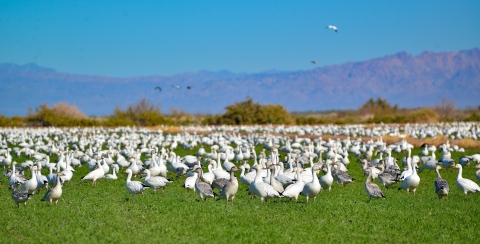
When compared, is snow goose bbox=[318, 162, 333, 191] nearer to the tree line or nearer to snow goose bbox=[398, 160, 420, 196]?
snow goose bbox=[398, 160, 420, 196]

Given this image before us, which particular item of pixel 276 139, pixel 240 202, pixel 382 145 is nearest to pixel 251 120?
pixel 276 139

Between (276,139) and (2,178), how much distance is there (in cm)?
2203

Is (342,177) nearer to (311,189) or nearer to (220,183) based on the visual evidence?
(311,189)

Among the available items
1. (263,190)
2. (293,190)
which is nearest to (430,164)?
(293,190)

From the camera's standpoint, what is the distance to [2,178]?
68.6ft

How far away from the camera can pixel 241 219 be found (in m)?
12.2

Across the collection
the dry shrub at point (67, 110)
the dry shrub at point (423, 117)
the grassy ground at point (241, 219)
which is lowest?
the grassy ground at point (241, 219)

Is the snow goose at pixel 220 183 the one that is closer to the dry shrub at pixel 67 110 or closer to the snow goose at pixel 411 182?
the snow goose at pixel 411 182

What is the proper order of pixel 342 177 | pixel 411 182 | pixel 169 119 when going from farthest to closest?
1. pixel 169 119
2. pixel 342 177
3. pixel 411 182

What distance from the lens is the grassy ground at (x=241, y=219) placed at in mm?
10750

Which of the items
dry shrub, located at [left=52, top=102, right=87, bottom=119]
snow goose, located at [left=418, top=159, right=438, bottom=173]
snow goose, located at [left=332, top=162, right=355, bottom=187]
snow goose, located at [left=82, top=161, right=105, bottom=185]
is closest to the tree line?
dry shrub, located at [left=52, top=102, right=87, bottom=119]

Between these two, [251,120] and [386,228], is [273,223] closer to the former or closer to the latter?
[386,228]

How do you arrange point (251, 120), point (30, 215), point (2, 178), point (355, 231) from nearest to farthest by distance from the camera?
point (355, 231) < point (30, 215) < point (2, 178) < point (251, 120)

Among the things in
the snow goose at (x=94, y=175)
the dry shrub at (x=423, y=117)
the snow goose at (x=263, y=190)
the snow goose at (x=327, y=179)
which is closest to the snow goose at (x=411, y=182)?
the snow goose at (x=327, y=179)
